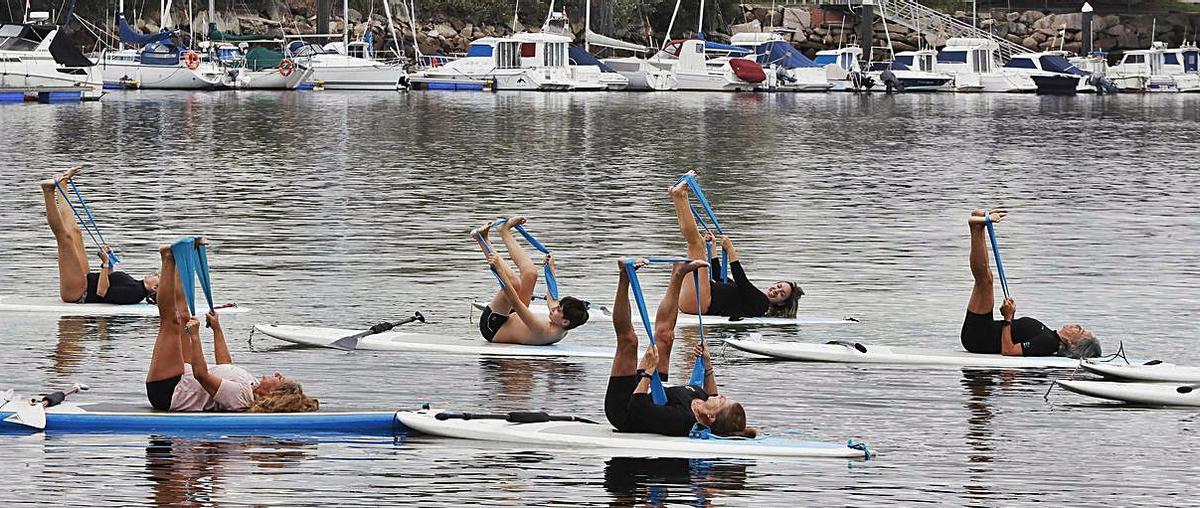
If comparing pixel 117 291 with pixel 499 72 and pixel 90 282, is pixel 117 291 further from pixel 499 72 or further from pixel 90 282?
pixel 499 72

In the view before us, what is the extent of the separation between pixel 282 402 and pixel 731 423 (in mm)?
3276

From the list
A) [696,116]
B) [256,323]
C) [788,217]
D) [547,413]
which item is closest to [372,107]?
[696,116]

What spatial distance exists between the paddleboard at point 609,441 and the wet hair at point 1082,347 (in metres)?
4.67

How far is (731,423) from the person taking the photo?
1316 centimetres

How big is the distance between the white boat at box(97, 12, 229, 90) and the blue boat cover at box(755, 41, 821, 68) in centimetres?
2703

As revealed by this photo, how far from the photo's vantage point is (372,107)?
73438mm

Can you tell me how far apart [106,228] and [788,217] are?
1125cm

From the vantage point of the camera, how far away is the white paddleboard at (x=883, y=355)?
17.1m

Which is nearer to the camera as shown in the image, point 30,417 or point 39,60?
point 30,417

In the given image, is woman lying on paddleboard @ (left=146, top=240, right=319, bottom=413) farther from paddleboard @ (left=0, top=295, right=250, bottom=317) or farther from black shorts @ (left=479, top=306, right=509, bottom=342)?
paddleboard @ (left=0, top=295, right=250, bottom=317)

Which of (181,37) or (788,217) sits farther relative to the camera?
(181,37)

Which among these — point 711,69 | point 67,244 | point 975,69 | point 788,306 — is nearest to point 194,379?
point 67,244

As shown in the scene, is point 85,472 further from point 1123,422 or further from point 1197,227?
point 1197,227

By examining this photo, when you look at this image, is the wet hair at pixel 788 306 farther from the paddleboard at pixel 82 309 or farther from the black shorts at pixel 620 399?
the black shorts at pixel 620 399
